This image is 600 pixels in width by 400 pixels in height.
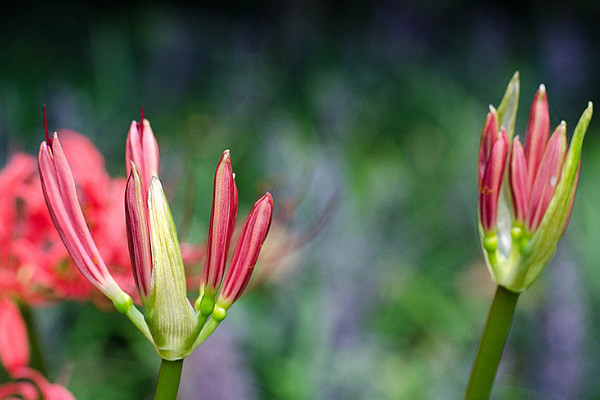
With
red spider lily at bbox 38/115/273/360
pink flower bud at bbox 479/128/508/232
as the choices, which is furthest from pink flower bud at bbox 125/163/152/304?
pink flower bud at bbox 479/128/508/232

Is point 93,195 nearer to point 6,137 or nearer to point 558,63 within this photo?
point 6,137

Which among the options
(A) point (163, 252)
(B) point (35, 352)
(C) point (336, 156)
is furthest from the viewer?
(C) point (336, 156)

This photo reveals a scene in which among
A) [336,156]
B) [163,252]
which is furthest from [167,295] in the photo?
[336,156]

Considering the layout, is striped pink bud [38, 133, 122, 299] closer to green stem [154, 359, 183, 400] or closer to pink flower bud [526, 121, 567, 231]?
green stem [154, 359, 183, 400]

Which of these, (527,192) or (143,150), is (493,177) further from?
Result: (143,150)

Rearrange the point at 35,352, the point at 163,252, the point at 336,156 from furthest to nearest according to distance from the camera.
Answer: the point at 336,156
the point at 35,352
the point at 163,252

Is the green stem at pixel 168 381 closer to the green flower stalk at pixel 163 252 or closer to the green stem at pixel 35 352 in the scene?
the green flower stalk at pixel 163 252

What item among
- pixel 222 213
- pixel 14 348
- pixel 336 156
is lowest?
pixel 14 348

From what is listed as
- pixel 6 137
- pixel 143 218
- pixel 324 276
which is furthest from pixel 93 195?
pixel 6 137
